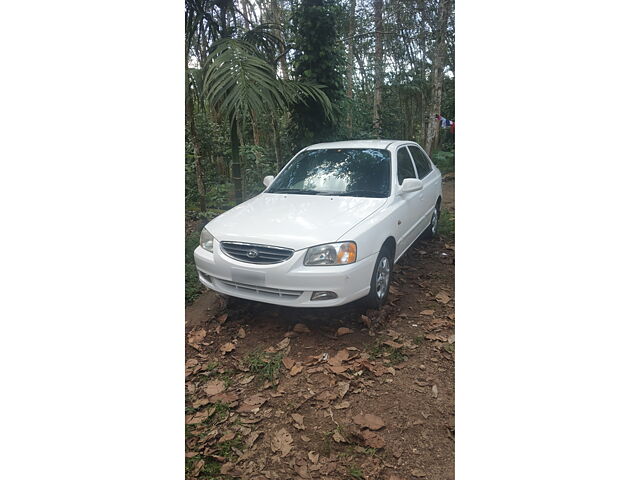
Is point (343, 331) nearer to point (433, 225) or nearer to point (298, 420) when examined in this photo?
point (298, 420)

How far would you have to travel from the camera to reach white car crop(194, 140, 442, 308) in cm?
211

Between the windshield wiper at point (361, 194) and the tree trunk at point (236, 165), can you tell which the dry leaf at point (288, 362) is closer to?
the windshield wiper at point (361, 194)

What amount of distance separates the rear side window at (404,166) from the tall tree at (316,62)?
0.58 meters

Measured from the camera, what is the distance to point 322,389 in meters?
1.76

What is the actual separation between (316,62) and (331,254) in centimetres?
137

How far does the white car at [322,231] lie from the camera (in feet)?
6.91

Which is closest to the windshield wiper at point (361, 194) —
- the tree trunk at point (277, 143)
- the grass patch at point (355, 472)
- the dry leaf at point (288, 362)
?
the tree trunk at point (277, 143)

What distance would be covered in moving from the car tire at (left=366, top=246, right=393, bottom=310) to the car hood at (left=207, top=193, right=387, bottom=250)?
308 millimetres

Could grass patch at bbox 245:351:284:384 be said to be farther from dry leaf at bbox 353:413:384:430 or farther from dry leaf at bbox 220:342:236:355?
dry leaf at bbox 353:413:384:430

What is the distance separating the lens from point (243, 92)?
2.10 meters

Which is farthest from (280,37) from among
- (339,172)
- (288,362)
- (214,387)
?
(214,387)

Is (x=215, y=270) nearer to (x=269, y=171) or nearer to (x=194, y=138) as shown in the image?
(x=194, y=138)

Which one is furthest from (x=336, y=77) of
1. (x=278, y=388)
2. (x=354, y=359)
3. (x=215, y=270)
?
(x=278, y=388)
